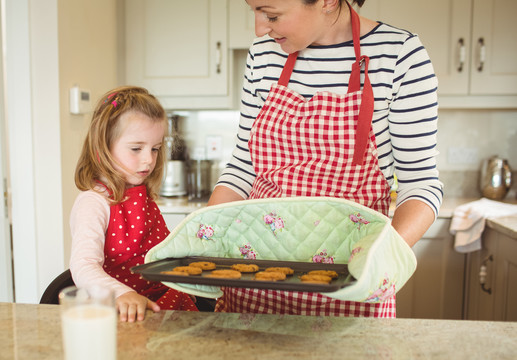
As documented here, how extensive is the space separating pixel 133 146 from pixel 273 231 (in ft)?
1.58

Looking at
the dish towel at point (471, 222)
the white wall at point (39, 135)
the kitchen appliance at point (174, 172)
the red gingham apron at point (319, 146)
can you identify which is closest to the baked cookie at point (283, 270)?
the red gingham apron at point (319, 146)

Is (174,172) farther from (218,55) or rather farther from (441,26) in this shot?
(441,26)

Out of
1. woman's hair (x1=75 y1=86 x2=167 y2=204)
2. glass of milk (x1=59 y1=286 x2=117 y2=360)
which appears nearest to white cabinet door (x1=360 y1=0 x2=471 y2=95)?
woman's hair (x1=75 y1=86 x2=167 y2=204)

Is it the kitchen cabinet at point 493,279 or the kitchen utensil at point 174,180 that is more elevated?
the kitchen utensil at point 174,180

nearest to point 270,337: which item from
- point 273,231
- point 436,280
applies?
point 273,231

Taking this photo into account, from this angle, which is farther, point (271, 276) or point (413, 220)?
point (413, 220)

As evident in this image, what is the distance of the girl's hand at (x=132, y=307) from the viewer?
31.4 inches

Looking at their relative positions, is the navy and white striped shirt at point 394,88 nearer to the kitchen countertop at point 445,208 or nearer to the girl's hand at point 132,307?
the girl's hand at point 132,307

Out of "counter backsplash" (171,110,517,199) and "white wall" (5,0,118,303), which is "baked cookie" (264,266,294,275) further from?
"counter backsplash" (171,110,517,199)

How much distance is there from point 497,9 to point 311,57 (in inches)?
68.2

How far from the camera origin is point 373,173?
1.12 metres

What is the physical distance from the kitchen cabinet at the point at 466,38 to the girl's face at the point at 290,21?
154cm

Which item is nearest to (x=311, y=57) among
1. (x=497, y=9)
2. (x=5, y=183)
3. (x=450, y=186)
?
(x=5, y=183)

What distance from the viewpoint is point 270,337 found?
0.73 meters
